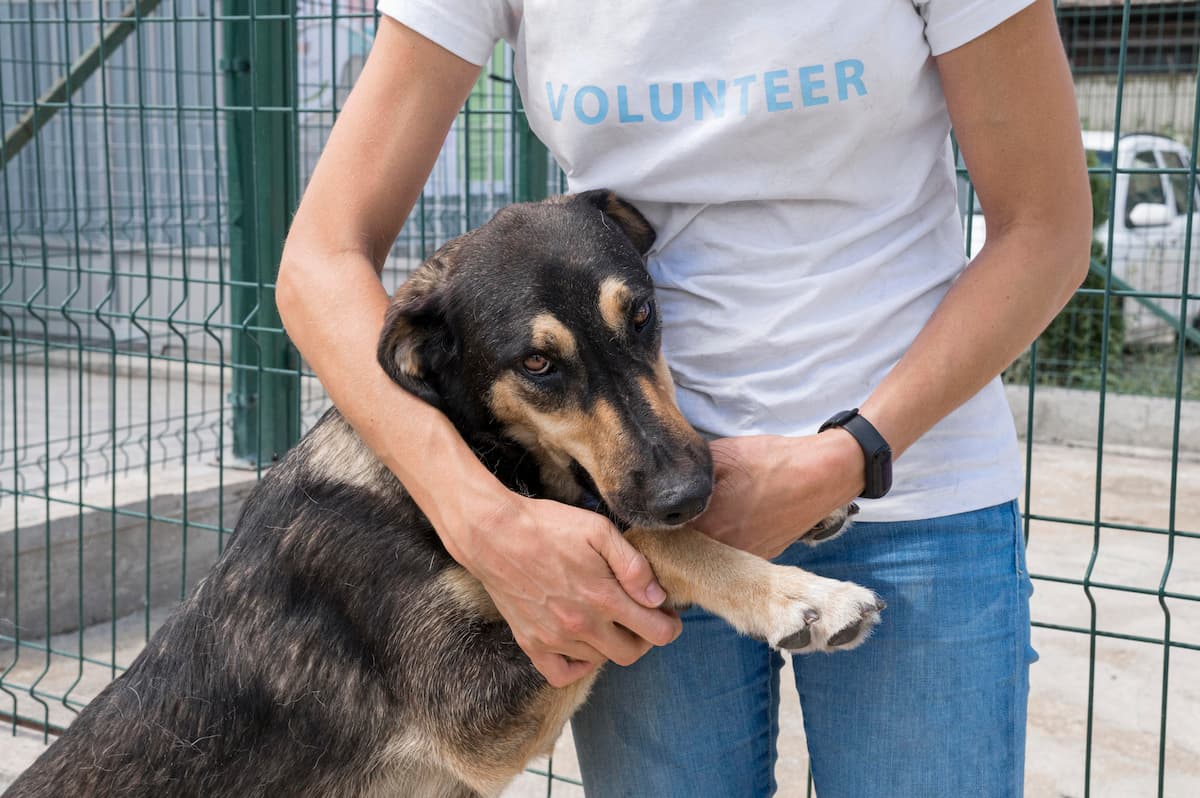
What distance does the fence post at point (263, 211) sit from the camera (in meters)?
4.75

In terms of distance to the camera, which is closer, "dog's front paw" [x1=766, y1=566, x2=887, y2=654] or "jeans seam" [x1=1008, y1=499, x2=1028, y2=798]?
"dog's front paw" [x1=766, y1=566, x2=887, y2=654]

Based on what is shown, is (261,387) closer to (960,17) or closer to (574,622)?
(574,622)

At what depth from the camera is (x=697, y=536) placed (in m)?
1.77

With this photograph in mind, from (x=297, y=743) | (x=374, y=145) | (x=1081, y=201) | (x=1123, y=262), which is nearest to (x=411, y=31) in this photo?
(x=374, y=145)

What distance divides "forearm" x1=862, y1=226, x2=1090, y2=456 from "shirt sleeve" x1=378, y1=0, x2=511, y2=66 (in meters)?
0.76

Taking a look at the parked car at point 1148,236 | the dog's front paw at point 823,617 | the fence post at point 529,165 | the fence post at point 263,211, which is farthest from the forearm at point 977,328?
the parked car at point 1148,236

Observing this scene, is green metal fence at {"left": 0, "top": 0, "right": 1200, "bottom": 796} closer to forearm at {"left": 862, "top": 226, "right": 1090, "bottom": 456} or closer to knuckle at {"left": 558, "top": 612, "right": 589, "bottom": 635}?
forearm at {"left": 862, "top": 226, "right": 1090, "bottom": 456}

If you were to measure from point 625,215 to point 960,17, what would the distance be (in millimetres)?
579

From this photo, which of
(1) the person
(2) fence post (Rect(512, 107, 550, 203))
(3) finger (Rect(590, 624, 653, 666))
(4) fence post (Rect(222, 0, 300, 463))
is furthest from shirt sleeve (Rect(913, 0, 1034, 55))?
(4) fence post (Rect(222, 0, 300, 463))

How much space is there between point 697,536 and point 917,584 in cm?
32

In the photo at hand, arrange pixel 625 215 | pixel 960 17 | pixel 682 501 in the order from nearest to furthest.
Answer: pixel 960 17 → pixel 682 501 → pixel 625 215

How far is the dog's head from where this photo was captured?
1.70 metres

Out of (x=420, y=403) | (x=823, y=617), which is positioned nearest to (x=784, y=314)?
(x=823, y=617)

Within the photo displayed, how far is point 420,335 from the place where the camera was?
1.83 metres
